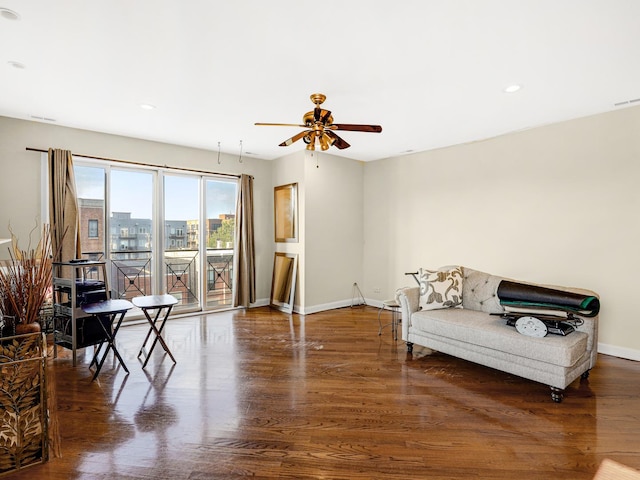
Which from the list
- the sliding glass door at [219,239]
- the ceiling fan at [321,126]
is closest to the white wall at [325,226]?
the sliding glass door at [219,239]

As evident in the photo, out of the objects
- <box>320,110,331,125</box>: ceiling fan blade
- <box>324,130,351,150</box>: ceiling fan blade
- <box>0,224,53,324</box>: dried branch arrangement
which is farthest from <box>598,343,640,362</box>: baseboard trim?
<box>0,224,53,324</box>: dried branch arrangement

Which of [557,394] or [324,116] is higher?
[324,116]

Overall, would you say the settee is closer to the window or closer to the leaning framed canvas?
the leaning framed canvas

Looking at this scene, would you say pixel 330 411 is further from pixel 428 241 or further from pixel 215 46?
pixel 428 241

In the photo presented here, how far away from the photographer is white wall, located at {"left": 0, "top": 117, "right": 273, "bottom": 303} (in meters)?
3.88

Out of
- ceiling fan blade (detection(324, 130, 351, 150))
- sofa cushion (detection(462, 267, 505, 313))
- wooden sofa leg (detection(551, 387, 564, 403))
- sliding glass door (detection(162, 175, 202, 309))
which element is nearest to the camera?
wooden sofa leg (detection(551, 387, 564, 403))

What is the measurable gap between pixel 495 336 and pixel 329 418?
1.66m

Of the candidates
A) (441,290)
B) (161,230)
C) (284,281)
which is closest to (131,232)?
(161,230)

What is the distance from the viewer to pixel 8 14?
6.73ft

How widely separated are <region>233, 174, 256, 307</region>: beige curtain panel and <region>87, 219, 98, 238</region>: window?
1.96m

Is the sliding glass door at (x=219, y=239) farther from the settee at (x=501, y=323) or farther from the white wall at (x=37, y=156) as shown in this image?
the settee at (x=501, y=323)

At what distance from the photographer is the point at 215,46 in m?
2.40

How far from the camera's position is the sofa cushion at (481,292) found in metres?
3.59

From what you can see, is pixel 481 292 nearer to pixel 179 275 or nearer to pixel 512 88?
pixel 512 88
